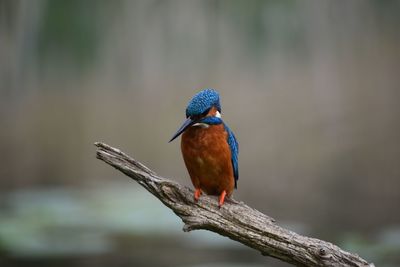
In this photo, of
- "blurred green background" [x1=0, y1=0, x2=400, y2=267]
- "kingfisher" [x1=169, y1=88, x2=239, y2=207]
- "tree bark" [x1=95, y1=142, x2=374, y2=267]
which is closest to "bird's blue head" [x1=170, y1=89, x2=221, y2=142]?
"kingfisher" [x1=169, y1=88, x2=239, y2=207]

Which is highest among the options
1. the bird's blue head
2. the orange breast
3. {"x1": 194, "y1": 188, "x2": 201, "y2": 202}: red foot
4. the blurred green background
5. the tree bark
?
the blurred green background

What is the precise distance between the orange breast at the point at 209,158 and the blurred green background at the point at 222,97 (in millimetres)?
3510

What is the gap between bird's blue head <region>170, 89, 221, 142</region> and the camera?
2336 mm

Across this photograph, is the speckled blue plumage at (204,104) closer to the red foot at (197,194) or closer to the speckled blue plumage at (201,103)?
the speckled blue plumage at (201,103)

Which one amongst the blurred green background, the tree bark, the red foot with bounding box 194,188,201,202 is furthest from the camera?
the blurred green background

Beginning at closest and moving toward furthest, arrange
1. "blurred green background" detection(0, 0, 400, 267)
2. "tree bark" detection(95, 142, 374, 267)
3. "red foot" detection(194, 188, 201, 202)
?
"tree bark" detection(95, 142, 374, 267)
"red foot" detection(194, 188, 201, 202)
"blurred green background" detection(0, 0, 400, 267)

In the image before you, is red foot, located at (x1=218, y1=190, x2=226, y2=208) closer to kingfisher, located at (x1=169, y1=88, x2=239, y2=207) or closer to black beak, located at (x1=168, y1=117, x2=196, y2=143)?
kingfisher, located at (x1=169, y1=88, x2=239, y2=207)

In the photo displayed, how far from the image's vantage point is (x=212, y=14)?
6.86 m

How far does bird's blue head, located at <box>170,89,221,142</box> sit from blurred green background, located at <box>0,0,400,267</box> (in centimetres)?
371

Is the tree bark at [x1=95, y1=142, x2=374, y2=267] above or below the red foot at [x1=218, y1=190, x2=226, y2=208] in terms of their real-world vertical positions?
below

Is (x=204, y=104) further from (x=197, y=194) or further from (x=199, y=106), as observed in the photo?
(x=197, y=194)

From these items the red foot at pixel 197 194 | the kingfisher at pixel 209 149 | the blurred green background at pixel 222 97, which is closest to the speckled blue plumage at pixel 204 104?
the kingfisher at pixel 209 149

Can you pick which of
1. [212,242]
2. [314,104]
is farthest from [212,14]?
[212,242]

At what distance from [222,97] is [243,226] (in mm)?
4159
